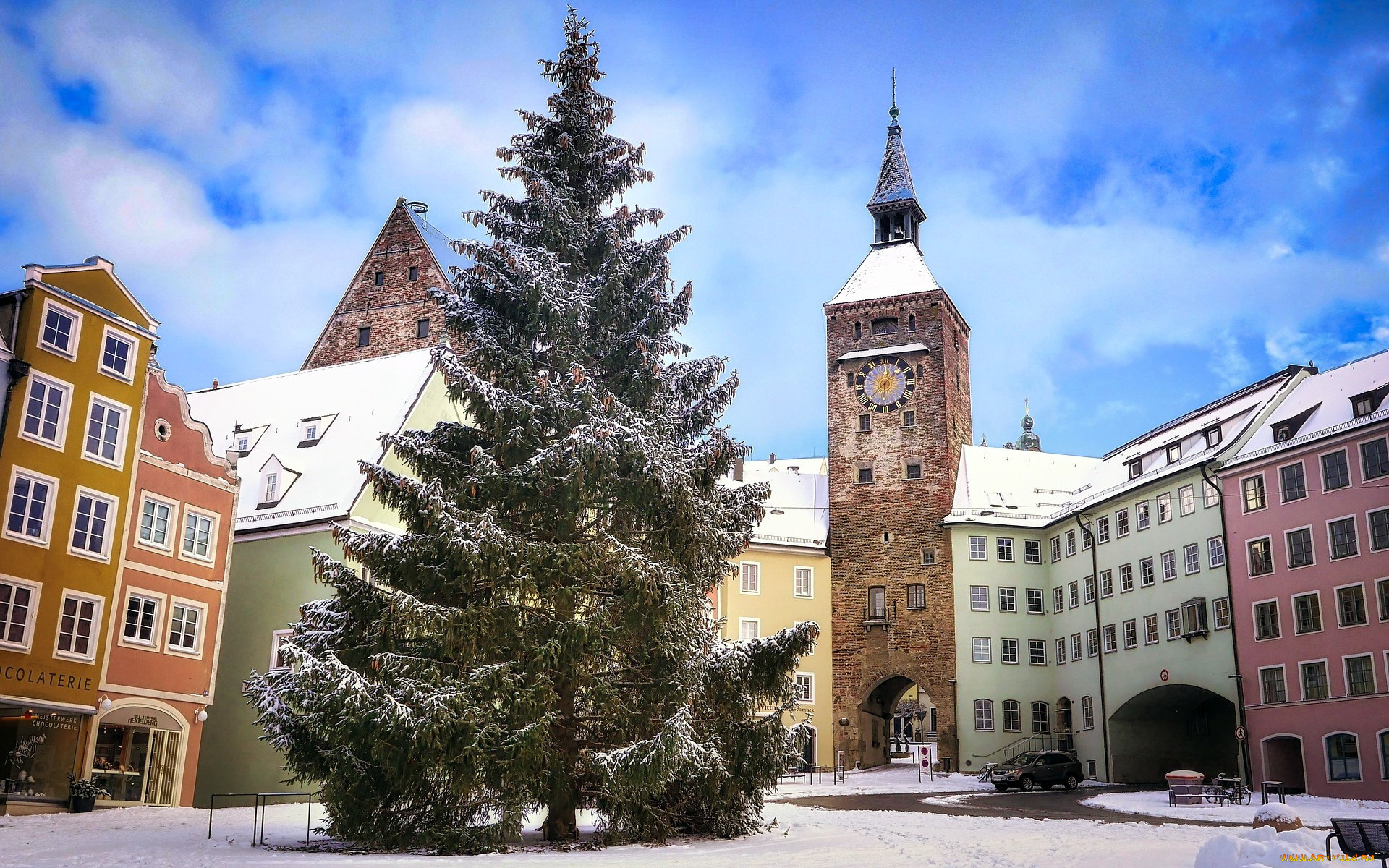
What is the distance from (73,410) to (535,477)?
13.8 meters

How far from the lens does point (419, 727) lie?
17.2 meters

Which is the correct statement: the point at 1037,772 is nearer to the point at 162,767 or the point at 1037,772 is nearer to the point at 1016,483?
the point at 1016,483

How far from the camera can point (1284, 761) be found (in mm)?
40219

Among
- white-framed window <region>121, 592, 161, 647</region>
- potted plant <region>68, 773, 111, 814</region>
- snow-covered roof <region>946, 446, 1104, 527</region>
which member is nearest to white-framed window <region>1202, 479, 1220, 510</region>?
snow-covered roof <region>946, 446, 1104, 527</region>

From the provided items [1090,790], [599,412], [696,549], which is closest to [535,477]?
[599,412]

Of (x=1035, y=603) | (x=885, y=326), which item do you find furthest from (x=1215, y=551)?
(x=885, y=326)

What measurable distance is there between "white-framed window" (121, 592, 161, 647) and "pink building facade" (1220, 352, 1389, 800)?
110ft

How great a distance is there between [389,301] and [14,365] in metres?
23.4

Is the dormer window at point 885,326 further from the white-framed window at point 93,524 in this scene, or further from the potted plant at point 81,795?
the potted plant at point 81,795

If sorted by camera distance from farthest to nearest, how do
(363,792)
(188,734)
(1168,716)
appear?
(1168,716) → (188,734) → (363,792)

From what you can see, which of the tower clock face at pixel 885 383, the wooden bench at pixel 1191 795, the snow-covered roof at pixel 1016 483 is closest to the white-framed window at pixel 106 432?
the wooden bench at pixel 1191 795

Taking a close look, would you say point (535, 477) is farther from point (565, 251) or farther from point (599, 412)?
point (565, 251)

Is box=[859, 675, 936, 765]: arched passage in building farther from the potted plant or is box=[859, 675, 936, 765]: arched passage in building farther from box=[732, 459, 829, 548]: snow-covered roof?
the potted plant

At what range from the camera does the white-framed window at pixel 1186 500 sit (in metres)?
45.1
